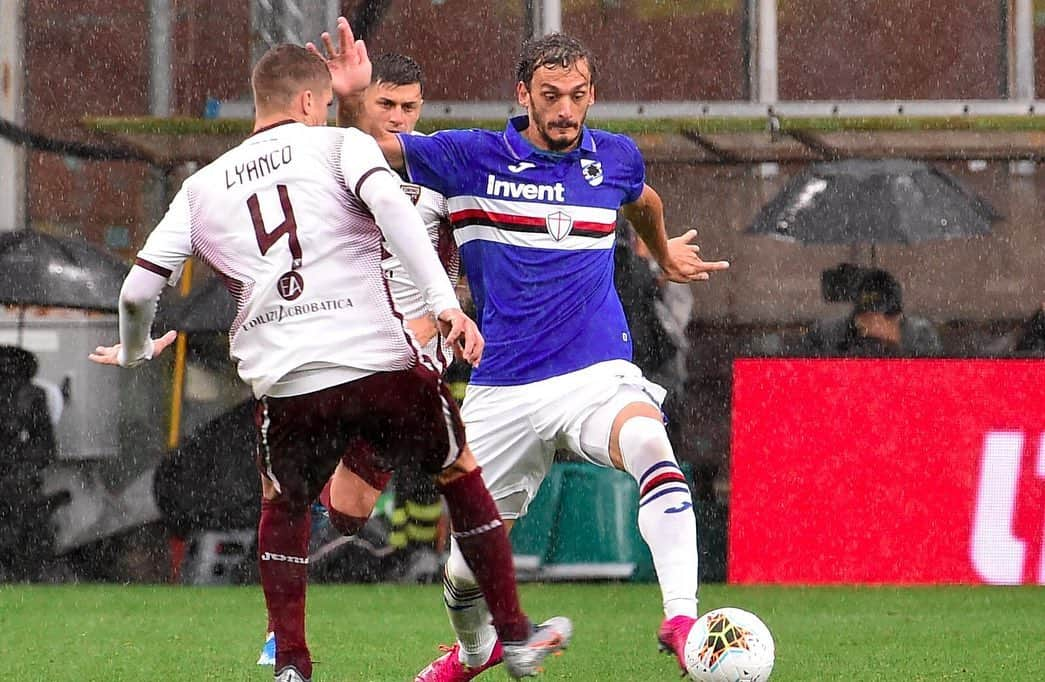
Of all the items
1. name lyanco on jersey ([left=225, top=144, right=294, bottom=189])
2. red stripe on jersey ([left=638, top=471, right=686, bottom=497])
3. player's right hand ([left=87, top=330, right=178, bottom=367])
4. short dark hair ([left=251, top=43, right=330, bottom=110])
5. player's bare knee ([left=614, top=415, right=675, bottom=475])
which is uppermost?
short dark hair ([left=251, top=43, right=330, bottom=110])

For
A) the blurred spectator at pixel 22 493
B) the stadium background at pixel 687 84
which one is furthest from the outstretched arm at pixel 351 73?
the stadium background at pixel 687 84

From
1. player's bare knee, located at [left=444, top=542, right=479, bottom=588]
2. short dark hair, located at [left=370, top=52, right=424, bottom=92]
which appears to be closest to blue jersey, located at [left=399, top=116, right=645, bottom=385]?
player's bare knee, located at [left=444, top=542, right=479, bottom=588]

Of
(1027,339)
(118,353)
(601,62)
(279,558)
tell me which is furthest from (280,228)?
(601,62)

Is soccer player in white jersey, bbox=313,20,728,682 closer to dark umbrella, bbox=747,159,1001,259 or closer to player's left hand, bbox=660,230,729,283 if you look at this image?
player's left hand, bbox=660,230,729,283

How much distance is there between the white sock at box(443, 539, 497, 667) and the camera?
5238mm

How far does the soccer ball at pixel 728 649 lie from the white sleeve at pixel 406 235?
3.25 feet

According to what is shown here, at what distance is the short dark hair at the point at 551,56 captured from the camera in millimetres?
5195

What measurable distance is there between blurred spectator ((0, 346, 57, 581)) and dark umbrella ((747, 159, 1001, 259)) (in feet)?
12.8

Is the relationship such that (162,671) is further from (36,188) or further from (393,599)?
(36,188)

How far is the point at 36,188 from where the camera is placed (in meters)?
11.1

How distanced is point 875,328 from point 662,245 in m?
3.91

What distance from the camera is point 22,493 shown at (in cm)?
919

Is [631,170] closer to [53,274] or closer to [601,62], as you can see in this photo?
[53,274]

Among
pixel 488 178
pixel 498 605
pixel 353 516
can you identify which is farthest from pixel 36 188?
pixel 498 605
